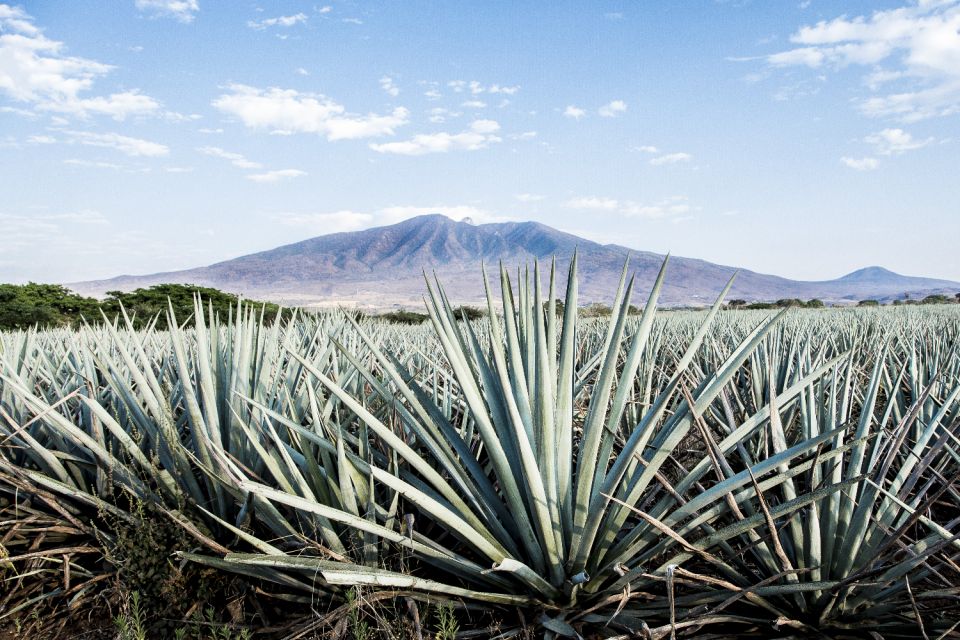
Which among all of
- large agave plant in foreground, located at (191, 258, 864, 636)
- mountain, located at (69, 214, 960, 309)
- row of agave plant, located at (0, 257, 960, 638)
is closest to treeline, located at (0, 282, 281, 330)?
row of agave plant, located at (0, 257, 960, 638)

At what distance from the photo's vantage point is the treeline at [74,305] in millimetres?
17531

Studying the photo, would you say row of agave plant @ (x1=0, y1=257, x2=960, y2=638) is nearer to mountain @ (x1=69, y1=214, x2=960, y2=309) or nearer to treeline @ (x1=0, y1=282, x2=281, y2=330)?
treeline @ (x1=0, y1=282, x2=281, y2=330)

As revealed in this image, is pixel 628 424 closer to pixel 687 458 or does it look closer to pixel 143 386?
pixel 687 458

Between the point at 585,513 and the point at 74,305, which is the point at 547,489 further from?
the point at 74,305

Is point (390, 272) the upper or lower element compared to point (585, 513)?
upper

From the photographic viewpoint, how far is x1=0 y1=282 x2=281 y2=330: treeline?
690 inches

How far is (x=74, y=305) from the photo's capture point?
22156mm

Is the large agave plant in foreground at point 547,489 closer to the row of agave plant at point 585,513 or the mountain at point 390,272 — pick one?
the row of agave plant at point 585,513

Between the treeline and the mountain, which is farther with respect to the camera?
the mountain

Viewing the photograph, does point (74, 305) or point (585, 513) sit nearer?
point (585, 513)

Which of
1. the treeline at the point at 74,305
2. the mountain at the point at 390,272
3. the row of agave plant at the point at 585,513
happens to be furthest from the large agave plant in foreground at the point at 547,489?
the mountain at the point at 390,272

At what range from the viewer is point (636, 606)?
1.54 metres

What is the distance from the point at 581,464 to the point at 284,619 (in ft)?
3.26

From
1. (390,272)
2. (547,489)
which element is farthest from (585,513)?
(390,272)
